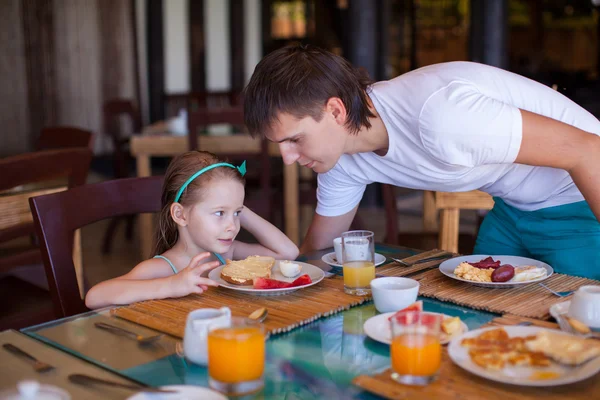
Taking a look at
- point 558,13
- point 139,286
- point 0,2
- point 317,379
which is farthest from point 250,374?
point 558,13

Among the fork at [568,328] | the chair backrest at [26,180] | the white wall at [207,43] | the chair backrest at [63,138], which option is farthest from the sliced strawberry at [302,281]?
the white wall at [207,43]

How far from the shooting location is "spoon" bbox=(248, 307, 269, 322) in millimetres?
1162

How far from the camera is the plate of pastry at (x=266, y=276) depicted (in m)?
1.36

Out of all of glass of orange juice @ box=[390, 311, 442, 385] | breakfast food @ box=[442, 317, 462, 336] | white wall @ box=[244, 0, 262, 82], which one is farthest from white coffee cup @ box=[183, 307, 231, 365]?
white wall @ box=[244, 0, 262, 82]

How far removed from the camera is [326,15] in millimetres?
8586

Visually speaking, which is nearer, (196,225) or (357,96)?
(357,96)

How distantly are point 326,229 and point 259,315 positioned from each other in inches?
27.3

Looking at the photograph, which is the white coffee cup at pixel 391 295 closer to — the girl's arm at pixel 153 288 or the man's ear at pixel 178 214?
the girl's arm at pixel 153 288

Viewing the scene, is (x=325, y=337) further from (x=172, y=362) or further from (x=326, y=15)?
(x=326, y=15)

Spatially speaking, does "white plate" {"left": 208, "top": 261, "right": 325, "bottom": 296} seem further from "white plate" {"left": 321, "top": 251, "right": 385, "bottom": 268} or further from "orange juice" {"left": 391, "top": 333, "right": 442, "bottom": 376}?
"orange juice" {"left": 391, "top": 333, "right": 442, "bottom": 376}

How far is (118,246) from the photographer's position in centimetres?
453

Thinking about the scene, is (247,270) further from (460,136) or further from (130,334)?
(460,136)

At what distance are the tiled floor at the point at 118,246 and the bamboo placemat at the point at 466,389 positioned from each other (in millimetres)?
1416

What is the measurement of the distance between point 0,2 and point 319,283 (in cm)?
470
